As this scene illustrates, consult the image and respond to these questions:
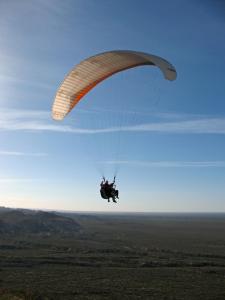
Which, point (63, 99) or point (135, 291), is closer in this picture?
point (63, 99)

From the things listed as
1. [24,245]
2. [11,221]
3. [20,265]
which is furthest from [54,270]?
[11,221]

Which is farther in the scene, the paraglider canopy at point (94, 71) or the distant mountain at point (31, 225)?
the distant mountain at point (31, 225)

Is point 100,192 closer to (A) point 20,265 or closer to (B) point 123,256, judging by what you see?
(A) point 20,265

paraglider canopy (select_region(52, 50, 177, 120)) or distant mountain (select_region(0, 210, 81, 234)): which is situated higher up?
paraglider canopy (select_region(52, 50, 177, 120))

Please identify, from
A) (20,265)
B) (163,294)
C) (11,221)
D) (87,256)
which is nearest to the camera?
(163,294)

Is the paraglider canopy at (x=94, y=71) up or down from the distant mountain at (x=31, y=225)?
up

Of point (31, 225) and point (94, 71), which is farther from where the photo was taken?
point (31, 225)

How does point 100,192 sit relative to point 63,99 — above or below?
below

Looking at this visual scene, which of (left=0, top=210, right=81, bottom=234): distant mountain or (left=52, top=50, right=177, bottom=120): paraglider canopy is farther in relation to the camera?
(left=0, top=210, right=81, bottom=234): distant mountain
